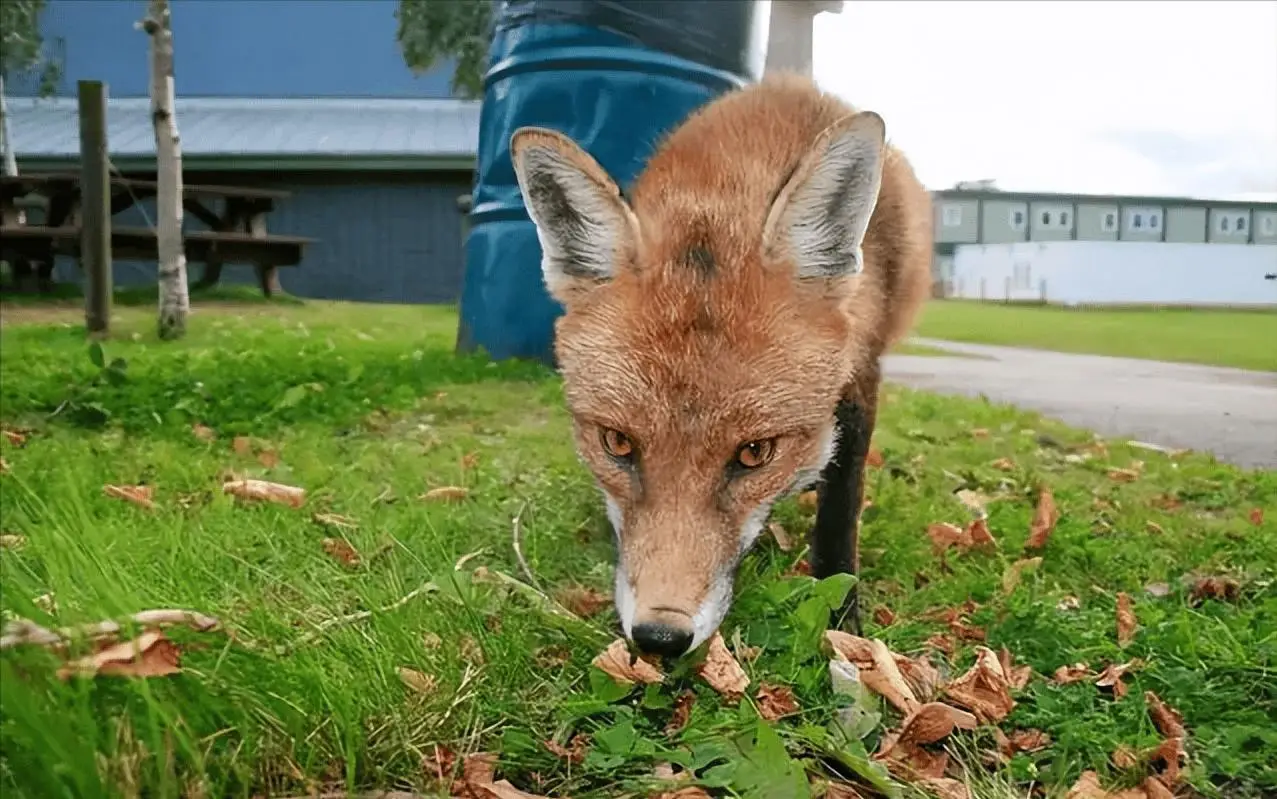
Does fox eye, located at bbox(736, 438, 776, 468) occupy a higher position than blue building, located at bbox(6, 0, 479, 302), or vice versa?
blue building, located at bbox(6, 0, 479, 302)

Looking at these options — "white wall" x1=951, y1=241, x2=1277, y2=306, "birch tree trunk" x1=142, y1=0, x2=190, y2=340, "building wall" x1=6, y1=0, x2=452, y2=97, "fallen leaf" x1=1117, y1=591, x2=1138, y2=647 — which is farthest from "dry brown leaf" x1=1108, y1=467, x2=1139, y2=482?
Result: "birch tree trunk" x1=142, y1=0, x2=190, y2=340

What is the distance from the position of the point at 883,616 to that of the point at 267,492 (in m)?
1.70

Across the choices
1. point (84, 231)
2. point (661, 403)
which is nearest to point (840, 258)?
point (661, 403)

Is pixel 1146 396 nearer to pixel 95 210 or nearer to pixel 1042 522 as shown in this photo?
pixel 1042 522

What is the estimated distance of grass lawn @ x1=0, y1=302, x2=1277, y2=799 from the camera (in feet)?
3.71

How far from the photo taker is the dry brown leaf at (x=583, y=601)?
184 cm

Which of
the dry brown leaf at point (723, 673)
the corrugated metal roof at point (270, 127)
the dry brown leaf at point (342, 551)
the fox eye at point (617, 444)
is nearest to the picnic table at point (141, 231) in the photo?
the corrugated metal roof at point (270, 127)

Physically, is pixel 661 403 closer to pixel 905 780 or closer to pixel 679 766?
pixel 679 766

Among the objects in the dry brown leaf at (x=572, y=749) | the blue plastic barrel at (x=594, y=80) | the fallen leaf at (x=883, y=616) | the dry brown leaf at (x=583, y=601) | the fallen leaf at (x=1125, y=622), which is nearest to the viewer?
the dry brown leaf at (x=572, y=749)

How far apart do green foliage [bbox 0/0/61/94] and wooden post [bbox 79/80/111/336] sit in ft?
1.46

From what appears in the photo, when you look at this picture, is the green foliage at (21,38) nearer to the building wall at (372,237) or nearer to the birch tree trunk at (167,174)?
the birch tree trunk at (167,174)

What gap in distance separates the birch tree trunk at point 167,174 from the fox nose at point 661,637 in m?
4.88

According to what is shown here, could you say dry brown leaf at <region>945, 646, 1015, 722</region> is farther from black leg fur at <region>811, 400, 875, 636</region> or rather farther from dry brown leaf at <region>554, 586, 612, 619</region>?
dry brown leaf at <region>554, 586, 612, 619</region>

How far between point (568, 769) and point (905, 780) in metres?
0.49
